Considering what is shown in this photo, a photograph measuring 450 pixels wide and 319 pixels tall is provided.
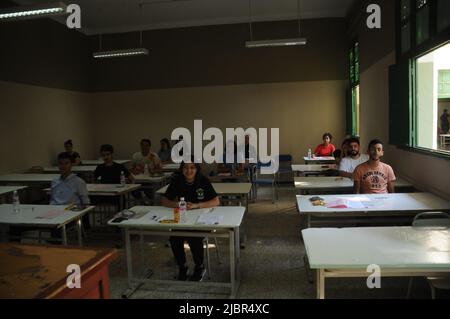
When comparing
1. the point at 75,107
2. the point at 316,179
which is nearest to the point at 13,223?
the point at 316,179

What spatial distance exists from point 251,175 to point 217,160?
1538 mm

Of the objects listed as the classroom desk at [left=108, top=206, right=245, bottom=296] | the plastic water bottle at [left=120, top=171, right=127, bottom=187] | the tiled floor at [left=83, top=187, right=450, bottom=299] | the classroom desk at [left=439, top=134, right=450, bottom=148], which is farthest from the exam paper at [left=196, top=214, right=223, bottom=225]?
the classroom desk at [left=439, top=134, right=450, bottom=148]

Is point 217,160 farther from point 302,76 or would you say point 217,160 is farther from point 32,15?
point 32,15

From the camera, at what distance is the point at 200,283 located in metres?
3.06

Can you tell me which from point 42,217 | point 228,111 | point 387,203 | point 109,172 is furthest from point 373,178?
point 228,111

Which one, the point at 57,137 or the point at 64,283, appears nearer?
the point at 64,283

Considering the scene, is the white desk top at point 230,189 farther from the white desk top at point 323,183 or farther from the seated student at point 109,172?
the seated student at point 109,172

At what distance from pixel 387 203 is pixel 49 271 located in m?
2.92

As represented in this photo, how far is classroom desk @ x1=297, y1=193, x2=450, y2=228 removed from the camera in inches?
124

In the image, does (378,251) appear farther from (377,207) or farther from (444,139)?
(444,139)

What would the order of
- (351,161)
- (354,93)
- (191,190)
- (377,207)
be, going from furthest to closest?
(354,93) → (351,161) → (191,190) → (377,207)

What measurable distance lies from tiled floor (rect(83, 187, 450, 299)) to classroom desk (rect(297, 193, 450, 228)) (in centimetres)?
55

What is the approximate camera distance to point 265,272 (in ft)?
11.5

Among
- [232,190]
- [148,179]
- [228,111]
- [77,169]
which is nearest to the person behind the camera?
[232,190]
